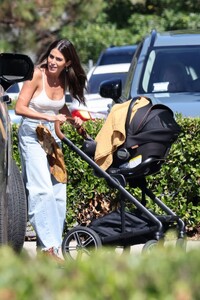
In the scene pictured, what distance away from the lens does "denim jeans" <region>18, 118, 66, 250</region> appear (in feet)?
22.5

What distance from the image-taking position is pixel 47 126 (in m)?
6.98

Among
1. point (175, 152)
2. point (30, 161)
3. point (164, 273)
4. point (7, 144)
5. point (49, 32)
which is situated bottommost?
point (49, 32)

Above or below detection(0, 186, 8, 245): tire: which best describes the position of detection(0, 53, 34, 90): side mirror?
above

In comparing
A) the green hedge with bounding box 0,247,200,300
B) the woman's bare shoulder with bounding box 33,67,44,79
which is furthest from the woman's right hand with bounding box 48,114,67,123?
the green hedge with bounding box 0,247,200,300

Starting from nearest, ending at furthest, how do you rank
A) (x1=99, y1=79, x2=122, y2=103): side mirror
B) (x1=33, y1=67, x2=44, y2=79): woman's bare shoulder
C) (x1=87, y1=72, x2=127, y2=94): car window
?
(x1=33, y1=67, x2=44, y2=79): woman's bare shoulder < (x1=99, y1=79, x2=122, y2=103): side mirror < (x1=87, y1=72, x2=127, y2=94): car window

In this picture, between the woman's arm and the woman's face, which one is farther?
the woman's face

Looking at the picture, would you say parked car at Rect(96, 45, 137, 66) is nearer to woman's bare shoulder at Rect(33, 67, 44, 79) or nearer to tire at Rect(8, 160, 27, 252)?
woman's bare shoulder at Rect(33, 67, 44, 79)

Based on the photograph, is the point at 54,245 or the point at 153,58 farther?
the point at 153,58

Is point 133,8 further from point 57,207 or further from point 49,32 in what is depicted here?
point 57,207

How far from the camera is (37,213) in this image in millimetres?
Result: 6891

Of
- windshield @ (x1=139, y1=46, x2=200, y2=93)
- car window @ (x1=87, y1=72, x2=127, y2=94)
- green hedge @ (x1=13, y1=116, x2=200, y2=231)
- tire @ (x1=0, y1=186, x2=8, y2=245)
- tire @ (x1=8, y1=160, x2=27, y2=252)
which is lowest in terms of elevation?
car window @ (x1=87, y1=72, x2=127, y2=94)

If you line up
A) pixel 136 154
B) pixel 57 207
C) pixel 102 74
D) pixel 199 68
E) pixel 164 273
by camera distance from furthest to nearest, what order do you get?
pixel 102 74 < pixel 199 68 < pixel 57 207 < pixel 136 154 < pixel 164 273

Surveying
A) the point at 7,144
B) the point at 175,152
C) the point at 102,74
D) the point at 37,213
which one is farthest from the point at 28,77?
the point at 102,74

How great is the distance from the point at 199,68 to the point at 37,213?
352 centimetres
